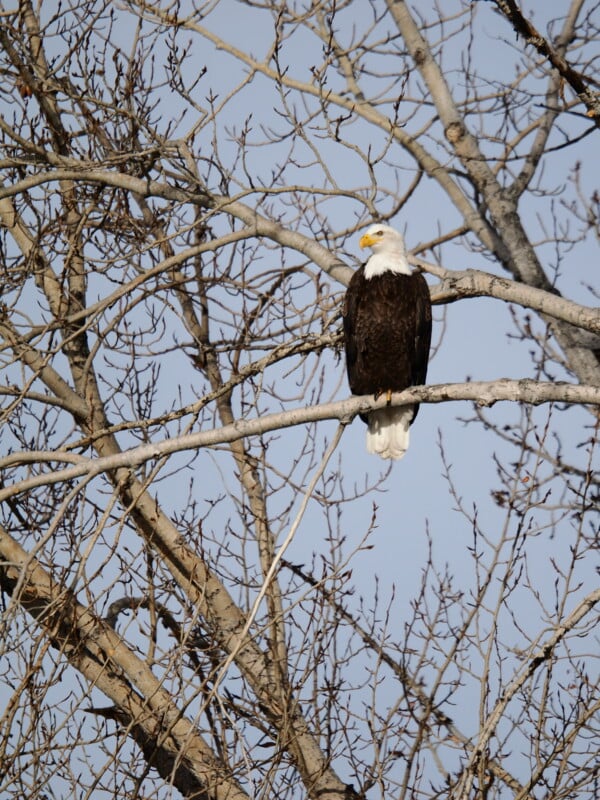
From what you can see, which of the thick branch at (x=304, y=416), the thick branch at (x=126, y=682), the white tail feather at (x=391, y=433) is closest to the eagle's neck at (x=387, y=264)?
the white tail feather at (x=391, y=433)

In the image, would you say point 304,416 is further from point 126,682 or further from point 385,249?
point 126,682

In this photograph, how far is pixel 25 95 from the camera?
6613mm

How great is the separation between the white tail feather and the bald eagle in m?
0.34

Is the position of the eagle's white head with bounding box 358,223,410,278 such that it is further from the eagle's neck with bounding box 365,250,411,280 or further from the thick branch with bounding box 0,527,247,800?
the thick branch with bounding box 0,527,247,800

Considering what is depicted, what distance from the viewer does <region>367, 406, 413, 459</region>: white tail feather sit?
245 inches

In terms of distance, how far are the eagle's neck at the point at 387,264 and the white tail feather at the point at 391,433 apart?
0.83 metres

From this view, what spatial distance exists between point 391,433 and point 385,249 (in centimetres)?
106

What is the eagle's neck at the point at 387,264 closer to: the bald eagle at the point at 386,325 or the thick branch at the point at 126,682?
the bald eagle at the point at 386,325

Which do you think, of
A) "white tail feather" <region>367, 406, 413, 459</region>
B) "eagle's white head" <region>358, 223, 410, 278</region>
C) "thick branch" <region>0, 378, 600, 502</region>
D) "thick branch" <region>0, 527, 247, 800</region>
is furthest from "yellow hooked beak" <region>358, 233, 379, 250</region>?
"thick branch" <region>0, 527, 247, 800</region>

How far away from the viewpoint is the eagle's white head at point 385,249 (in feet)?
19.3

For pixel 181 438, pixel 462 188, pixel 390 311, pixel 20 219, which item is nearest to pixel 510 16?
pixel 390 311

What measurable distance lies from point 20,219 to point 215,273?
1.40 meters

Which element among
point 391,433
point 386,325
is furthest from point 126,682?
point 386,325

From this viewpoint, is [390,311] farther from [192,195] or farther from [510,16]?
[510,16]
